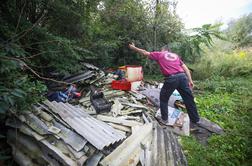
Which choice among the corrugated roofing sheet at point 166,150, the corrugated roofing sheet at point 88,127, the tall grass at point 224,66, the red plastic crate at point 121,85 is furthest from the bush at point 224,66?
the corrugated roofing sheet at point 88,127

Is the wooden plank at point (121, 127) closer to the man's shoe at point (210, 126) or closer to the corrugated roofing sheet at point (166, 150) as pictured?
the corrugated roofing sheet at point (166, 150)

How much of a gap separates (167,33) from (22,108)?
714cm

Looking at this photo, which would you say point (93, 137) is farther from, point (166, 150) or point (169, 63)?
point (169, 63)

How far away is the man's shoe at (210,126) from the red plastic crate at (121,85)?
224cm

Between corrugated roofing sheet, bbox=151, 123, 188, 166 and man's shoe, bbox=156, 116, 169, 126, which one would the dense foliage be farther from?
man's shoe, bbox=156, 116, 169, 126

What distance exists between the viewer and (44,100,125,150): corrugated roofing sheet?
2830 mm

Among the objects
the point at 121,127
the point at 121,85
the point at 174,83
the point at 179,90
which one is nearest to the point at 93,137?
the point at 121,127

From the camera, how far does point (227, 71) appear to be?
27.2 feet

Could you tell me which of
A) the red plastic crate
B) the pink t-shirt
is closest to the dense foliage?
the red plastic crate

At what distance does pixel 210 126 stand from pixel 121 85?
8.76 feet

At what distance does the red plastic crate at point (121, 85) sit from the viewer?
556cm

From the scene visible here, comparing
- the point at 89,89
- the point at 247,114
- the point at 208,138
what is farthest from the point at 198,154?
the point at 89,89

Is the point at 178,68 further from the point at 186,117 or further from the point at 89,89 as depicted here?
the point at 89,89

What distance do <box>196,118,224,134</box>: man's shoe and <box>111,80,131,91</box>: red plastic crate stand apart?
2.24 metres
